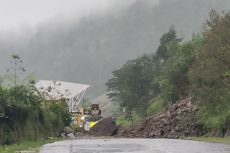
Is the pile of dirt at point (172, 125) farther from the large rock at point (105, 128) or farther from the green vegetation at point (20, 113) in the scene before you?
the green vegetation at point (20, 113)

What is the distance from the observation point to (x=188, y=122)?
57.1 metres

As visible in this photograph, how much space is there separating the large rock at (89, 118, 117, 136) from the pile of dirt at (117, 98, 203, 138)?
2837 millimetres

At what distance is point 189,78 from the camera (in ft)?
187

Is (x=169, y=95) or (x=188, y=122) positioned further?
(x=169, y=95)

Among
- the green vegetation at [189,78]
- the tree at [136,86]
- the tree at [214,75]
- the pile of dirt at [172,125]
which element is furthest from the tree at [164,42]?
the tree at [214,75]

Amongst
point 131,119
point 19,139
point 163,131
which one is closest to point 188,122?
point 163,131

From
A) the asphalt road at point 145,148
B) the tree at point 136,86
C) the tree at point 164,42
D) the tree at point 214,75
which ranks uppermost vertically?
the tree at point 164,42

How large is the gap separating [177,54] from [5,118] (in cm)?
5414

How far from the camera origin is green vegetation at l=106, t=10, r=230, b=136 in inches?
1803

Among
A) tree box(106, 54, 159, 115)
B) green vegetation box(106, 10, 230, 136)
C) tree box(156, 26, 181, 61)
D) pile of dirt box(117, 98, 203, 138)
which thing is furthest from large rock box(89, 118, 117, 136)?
tree box(156, 26, 181, 61)

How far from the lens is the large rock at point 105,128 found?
6781 cm

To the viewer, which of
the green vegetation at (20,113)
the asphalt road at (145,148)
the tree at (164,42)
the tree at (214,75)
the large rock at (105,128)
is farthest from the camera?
the tree at (164,42)

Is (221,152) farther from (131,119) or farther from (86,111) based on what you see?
(86,111)

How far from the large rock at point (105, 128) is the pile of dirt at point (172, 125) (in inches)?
112
